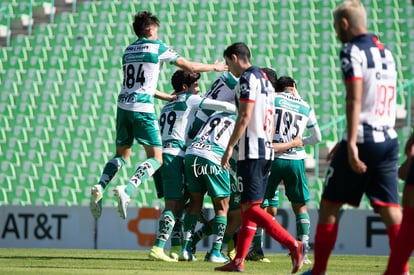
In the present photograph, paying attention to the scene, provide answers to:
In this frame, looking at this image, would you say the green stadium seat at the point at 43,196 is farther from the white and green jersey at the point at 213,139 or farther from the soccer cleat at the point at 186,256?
the white and green jersey at the point at 213,139

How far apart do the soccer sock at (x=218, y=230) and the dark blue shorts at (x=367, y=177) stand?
4149 mm

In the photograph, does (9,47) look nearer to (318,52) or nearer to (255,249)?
(318,52)

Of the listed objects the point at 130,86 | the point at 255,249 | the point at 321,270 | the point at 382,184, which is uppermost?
the point at 130,86

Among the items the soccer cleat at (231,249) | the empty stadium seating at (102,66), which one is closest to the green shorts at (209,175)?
the soccer cleat at (231,249)

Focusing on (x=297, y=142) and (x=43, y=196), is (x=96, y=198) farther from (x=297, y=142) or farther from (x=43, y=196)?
(x=43, y=196)

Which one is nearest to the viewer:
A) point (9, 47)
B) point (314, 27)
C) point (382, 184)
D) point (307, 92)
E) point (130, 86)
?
point (382, 184)

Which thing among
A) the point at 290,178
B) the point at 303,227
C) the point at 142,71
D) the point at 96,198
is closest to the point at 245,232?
the point at 96,198

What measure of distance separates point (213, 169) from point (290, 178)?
3.27 ft

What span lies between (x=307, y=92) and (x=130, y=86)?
1032 centimetres

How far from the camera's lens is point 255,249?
11.6 m

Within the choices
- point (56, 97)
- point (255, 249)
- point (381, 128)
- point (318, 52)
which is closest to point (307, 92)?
point (318, 52)

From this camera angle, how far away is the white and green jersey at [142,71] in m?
10.3

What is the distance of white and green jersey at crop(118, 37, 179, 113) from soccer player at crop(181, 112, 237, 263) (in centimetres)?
67

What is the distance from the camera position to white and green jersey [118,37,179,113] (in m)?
10.3
